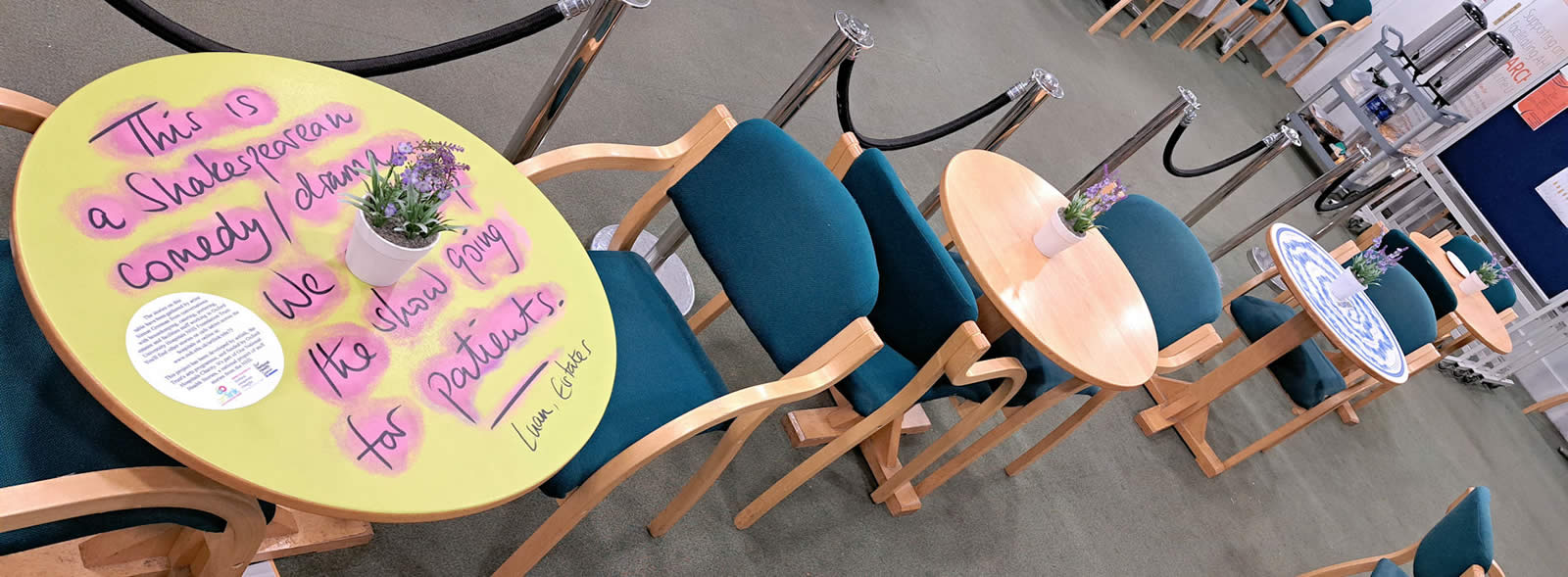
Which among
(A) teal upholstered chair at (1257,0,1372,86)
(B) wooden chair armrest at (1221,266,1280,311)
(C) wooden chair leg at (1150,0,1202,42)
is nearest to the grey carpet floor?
(B) wooden chair armrest at (1221,266,1280,311)

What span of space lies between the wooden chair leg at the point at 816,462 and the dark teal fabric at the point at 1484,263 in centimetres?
392

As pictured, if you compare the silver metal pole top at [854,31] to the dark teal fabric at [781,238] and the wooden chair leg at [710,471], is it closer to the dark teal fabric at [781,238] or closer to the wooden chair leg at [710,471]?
the dark teal fabric at [781,238]

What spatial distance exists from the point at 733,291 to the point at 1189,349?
5.07 ft

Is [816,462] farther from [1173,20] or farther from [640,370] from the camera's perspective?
[1173,20]

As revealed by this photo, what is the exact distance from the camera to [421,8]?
9.91 ft

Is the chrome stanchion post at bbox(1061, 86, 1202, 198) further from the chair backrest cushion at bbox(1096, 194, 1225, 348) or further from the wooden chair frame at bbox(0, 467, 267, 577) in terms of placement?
the wooden chair frame at bbox(0, 467, 267, 577)

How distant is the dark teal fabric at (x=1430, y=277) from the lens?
3.65m

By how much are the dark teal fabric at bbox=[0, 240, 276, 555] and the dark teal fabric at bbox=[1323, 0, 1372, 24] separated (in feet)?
25.6

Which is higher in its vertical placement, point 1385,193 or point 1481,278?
point 1481,278

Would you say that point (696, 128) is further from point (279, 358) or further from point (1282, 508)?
point (1282, 508)

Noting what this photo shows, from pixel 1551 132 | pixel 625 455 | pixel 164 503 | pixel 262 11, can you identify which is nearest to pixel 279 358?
pixel 164 503

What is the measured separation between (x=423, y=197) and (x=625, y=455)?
0.54 m

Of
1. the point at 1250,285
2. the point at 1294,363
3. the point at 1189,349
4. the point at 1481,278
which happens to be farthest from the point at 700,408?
the point at 1481,278

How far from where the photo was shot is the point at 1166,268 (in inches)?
108
